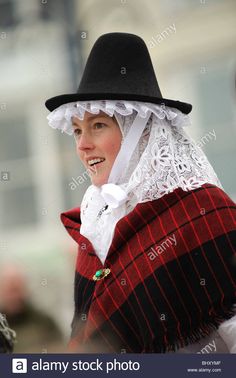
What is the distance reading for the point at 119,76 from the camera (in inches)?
96.8

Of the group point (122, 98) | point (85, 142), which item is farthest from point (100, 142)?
point (122, 98)

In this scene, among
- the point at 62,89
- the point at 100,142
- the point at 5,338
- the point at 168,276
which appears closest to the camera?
the point at 168,276

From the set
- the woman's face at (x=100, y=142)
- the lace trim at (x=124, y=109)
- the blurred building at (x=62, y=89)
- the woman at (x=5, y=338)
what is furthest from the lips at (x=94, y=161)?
the blurred building at (x=62, y=89)

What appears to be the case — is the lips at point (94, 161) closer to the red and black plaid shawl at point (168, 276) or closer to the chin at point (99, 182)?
the chin at point (99, 182)

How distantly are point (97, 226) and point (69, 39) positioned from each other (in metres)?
1.32

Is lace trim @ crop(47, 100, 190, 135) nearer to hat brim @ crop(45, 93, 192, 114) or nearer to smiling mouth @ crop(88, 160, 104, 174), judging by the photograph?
hat brim @ crop(45, 93, 192, 114)

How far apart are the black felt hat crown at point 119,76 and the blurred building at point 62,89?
700 millimetres

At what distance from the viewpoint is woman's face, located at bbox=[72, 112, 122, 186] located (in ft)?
7.95

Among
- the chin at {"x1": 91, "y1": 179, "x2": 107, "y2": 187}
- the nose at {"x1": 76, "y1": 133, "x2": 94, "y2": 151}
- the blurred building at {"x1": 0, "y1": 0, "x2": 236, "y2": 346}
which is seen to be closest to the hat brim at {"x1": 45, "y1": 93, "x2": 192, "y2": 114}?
the nose at {"x1": 76, "y1": 133, "x2": 94, "y2": 151}

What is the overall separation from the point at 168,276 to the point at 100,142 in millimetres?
474

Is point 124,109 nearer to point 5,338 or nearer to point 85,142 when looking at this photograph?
point 85,142

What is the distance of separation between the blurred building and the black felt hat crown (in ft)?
2.30

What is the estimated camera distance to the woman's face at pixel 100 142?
2.42m

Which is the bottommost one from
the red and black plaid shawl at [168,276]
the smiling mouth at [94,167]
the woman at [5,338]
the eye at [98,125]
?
the woman at [5,338]
